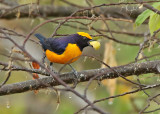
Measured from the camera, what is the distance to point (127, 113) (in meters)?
5.78

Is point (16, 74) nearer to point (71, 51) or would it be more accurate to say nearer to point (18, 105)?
point (18, 105)

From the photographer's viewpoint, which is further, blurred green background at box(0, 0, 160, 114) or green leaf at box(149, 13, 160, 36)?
blurred green background at box(0, 0, 160, 114)

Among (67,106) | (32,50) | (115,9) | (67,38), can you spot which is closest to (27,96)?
(32,50)

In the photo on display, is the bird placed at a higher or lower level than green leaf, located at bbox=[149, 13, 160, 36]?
lower

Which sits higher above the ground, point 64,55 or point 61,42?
point 61,42

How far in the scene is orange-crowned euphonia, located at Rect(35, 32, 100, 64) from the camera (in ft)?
11.9

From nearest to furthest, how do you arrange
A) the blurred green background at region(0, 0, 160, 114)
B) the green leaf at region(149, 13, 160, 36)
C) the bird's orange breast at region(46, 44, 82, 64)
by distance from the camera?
1. the green leaf at region(149, 13, 160, 36)
2. the bird's orange breast at region(46, 44, 82, 64)
3. the blurred green background at region(0, 0, 160, 114)

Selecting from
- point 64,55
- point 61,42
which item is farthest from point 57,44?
point 64,55

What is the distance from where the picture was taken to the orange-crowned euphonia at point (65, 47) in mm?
3639

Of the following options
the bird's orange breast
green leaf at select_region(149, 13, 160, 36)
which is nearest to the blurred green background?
the bird's orange breast

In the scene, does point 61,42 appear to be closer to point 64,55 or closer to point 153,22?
point 64,55

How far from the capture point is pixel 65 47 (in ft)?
12.2

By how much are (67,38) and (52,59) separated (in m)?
0.37

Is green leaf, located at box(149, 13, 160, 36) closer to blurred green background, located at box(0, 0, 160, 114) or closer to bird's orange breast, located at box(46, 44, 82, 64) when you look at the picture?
bird's orange breast, located at box(46, 44, 82, 64)
